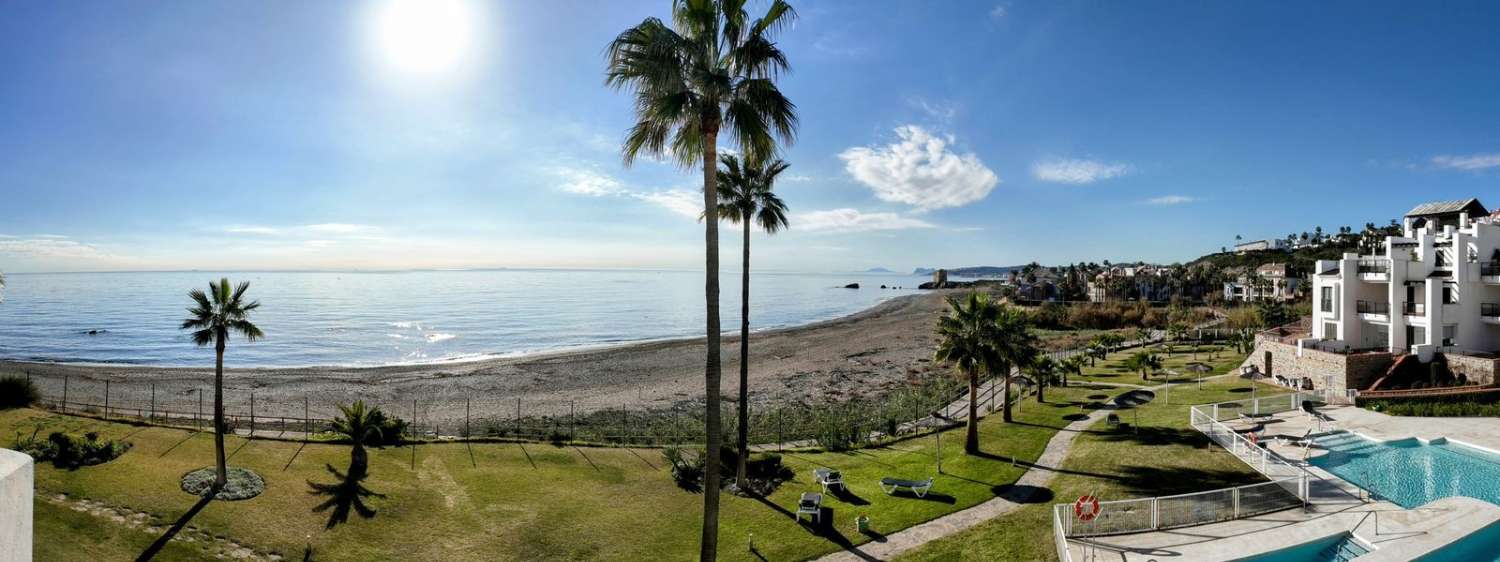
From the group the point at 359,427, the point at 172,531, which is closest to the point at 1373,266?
the point at 359,427

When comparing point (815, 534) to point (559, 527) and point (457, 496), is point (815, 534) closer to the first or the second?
point (559, 527)

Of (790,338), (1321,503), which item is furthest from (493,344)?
(1321,503)

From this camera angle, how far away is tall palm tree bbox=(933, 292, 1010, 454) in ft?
76.0

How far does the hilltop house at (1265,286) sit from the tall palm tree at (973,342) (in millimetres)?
98950

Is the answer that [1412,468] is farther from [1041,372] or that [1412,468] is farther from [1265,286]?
[1265,286]

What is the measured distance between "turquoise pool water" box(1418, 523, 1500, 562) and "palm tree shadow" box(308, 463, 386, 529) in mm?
25724

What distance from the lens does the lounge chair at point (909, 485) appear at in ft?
62.5

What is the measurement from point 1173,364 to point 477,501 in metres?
44.7

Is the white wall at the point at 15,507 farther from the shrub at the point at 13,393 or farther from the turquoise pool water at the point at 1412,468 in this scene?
the shrub at the point at 13,393

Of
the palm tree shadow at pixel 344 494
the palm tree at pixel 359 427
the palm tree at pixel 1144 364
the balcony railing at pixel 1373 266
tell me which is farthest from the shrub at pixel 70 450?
the balcony railing at pixel 1373 266

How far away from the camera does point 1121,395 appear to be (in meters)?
30.7

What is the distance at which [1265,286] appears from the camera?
102 m

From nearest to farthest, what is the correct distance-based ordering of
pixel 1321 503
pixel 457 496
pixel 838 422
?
pixel 1321 503 → pixel 457 496 → pixel 838 422

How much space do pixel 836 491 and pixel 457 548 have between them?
36.6 ft
